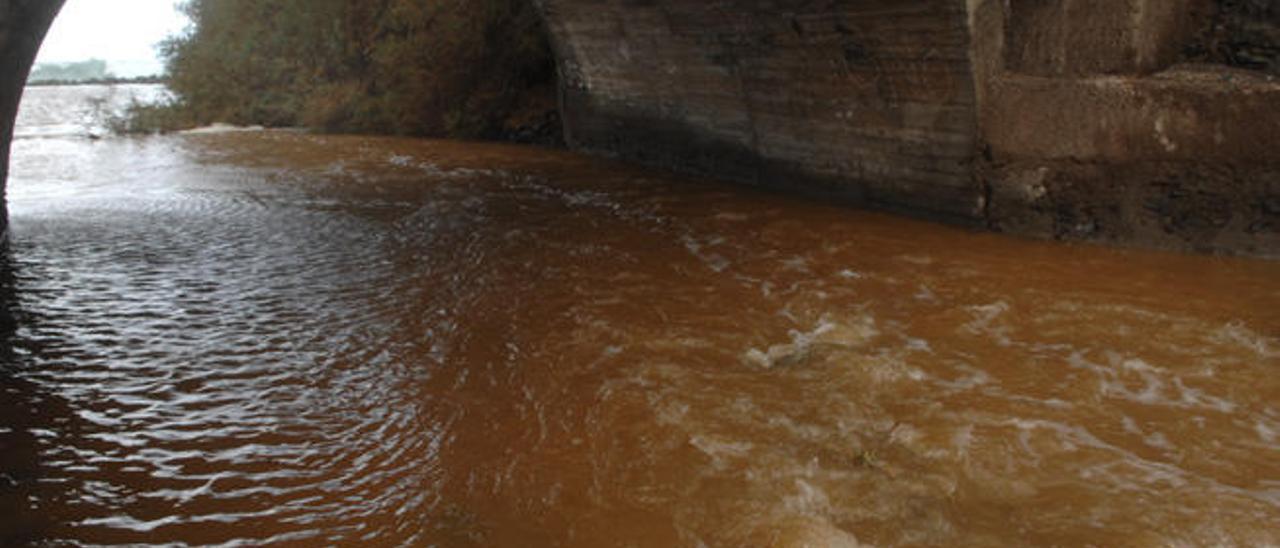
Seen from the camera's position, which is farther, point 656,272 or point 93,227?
point 93,227

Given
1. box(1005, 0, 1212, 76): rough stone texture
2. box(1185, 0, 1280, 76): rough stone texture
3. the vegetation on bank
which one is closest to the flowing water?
box(1005, 0, 1212, 76): rough stone texture

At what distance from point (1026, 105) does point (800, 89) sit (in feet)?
7.72

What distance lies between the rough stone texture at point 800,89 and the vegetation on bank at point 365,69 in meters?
3.62

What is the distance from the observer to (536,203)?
31.3 ft

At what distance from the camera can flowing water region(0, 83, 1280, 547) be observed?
9.85 feet

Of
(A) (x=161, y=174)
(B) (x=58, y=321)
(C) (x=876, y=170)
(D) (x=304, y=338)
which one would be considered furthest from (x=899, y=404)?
(A) (x=161, y=174)

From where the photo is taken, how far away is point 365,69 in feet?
62.5

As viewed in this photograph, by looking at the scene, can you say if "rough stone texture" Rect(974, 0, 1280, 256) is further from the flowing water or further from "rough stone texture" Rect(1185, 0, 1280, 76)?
the flowing water

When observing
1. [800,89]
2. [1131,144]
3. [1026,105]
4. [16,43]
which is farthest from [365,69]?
[1131,144]

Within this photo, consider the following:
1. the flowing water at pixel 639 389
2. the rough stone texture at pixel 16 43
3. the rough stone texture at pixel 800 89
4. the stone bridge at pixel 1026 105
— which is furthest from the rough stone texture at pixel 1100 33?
the rough stone texture at pixel 16 43

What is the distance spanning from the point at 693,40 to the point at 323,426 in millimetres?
7015

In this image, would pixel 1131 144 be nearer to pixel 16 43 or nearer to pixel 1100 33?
pixel 1100 33

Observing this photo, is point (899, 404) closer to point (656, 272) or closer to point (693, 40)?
point (656, 272)

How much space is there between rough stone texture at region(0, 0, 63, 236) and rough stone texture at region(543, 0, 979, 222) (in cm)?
588
